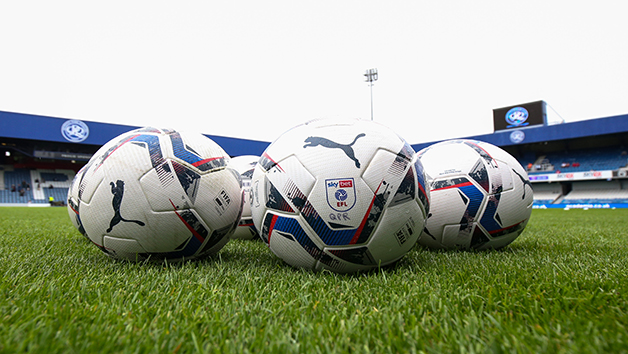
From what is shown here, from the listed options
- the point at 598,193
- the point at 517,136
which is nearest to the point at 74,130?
the point at 517,136

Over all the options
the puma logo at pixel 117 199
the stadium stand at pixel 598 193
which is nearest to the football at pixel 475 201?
the puma logo at pixel 117 199

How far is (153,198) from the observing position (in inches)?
90.0

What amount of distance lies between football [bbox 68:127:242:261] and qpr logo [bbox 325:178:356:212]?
99 centimetres

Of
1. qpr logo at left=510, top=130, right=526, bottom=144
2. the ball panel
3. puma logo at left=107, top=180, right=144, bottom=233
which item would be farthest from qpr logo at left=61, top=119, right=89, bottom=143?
qpr logo at left=510, top=130, right=526, bottom=144

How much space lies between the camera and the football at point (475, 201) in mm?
3016

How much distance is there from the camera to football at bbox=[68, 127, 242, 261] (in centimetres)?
229

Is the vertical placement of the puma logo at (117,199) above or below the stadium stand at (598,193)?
above

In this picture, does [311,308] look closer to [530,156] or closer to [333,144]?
[333,144]

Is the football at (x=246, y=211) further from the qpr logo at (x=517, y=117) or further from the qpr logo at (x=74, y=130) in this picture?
the qpr logo at (x=517, y=117)

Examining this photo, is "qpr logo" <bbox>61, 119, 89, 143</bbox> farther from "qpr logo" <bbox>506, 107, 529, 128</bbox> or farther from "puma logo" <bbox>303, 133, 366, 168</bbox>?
"qpr logo" <bbox>506, 107, 529, 128</bbox>

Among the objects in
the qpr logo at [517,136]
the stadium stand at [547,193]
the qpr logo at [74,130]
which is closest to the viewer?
the qpr logo at [74,130]

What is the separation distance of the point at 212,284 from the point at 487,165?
261 cm

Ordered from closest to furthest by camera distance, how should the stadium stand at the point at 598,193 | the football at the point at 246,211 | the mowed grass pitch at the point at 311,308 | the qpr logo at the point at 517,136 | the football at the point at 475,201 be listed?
1. the mowed grass pitch at the point at 311,308
2. the football at the point at 475,201
3. the football at the point at 246,211
4. the stadium stand at the point at 598,193
5. the qpr logo at the point at 517,136

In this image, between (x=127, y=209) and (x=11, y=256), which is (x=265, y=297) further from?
(x=11, y=256)
